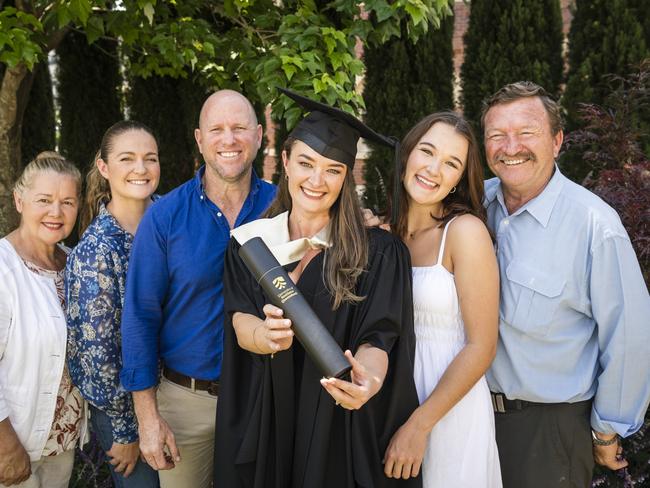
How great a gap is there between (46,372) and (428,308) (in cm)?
162

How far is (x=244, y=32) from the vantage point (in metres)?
4.87

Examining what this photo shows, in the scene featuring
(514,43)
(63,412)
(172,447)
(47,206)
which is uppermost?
(514,43)

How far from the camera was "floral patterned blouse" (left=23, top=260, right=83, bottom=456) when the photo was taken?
2.79 m

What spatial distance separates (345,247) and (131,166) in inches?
46.9

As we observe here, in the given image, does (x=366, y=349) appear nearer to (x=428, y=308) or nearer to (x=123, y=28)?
(x=428, y=308)

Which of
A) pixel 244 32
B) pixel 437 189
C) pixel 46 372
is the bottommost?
pixel 46 372

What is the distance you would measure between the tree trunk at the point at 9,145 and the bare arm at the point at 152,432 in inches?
113

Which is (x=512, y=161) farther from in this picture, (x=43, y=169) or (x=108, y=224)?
(x=43, y=169)

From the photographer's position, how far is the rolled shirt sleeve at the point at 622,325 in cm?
256

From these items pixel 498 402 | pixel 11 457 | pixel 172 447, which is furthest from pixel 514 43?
pixel 11 457

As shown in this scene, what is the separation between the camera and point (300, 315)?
6.37 feet

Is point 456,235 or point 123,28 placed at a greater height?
point 123,28

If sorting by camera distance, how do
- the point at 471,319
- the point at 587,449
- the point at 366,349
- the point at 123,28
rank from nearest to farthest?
the point at 366,349
the point at 471,319
the point at 587,449
the point at 123,28

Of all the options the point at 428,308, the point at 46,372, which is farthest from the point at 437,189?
the point at 46,372
